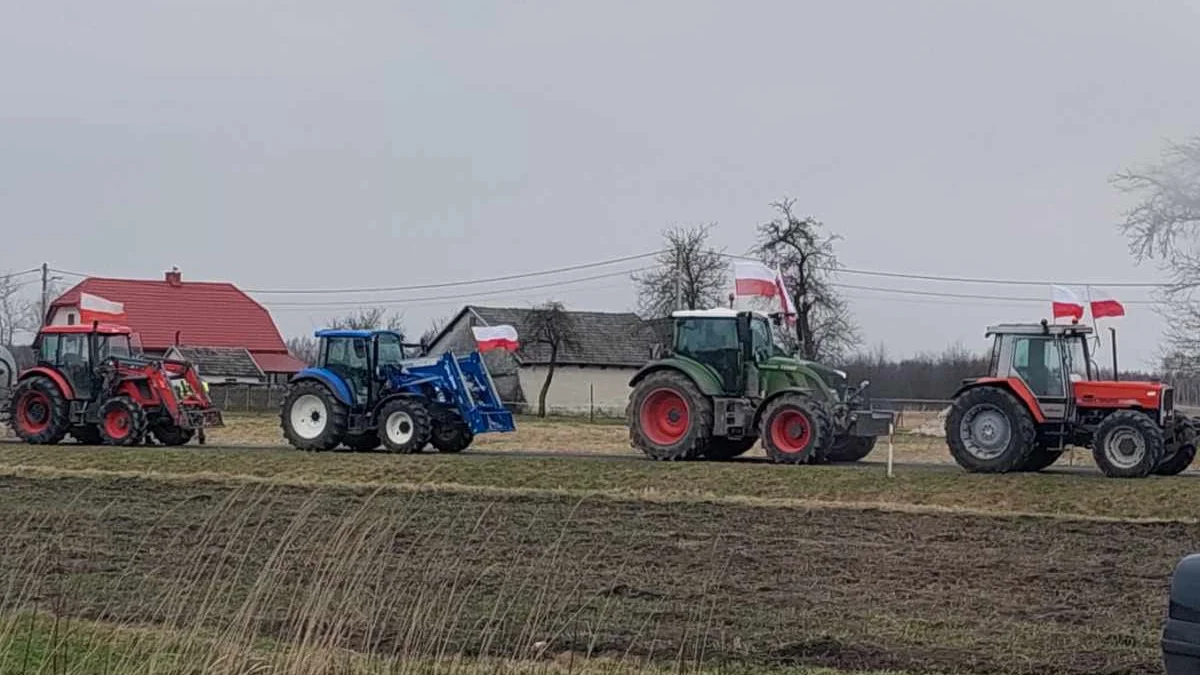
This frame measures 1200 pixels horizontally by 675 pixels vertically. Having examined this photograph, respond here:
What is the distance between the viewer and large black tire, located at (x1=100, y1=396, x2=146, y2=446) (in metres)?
27.2

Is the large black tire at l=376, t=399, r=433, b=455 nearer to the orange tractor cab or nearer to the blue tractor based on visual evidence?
the blue tractor

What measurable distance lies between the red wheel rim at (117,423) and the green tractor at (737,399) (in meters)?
9.03

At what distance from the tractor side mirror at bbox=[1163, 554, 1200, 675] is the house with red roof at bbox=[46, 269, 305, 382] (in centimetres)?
6204

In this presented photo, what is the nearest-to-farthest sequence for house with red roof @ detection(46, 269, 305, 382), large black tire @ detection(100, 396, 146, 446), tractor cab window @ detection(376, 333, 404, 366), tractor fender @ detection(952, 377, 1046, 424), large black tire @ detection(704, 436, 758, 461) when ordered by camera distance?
tractor fender @ detection(952, 377, 1046, 424) → large black tire @ detection(704, 436, 758, 461) → tractor cab window @ detection(376, 333, 404, 366) → large black tire @ detection(100, 396, 146, 446) → house with red roof @ detection(46, 269, 305, 382)

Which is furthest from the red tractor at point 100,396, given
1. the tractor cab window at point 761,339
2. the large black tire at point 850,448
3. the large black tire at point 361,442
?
the large black tire at point 850,448

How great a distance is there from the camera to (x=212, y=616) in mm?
8961

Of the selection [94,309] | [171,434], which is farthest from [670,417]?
[94,309]

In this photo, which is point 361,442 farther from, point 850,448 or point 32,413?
point 850,448

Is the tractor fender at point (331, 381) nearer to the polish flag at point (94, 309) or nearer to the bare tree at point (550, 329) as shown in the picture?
the polish flag at point (94, 309)

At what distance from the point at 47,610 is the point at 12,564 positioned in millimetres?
1134

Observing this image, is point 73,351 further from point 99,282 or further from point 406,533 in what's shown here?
point 99,282

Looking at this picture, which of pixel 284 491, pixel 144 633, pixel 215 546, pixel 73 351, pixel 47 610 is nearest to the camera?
pixel 144 633

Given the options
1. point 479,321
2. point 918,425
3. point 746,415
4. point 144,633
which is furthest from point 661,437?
point 479,321

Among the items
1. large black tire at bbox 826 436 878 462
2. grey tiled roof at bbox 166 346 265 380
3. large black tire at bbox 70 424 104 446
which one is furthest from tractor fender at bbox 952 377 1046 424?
grey tiled roof at bbox 166 346 265 380
